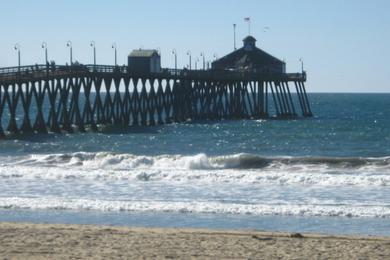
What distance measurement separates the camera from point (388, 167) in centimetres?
2992

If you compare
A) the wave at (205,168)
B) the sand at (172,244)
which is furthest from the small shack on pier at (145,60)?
the sand at (172,244)

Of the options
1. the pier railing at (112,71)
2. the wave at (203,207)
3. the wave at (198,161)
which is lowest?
the wave at (198,161)

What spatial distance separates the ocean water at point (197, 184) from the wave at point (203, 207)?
0.8 inches

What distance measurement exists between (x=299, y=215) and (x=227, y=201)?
2.45m

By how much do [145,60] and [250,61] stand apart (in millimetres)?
13031

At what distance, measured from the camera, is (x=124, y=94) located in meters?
50.9

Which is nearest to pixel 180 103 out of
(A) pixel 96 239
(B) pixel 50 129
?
(B) pixel 50 129

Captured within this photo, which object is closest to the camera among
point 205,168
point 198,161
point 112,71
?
point 205,168

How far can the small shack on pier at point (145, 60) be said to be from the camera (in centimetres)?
5478

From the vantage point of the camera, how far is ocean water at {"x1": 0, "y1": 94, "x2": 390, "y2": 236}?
1775 cm

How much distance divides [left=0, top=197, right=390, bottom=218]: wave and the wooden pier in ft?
63.8

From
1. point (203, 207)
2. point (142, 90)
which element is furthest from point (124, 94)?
point (203, 207)

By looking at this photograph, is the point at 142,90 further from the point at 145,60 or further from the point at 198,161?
the point at 198,161

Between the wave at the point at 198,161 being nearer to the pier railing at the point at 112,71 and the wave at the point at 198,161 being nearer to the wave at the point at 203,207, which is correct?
the pier railing at the point at 112,71
